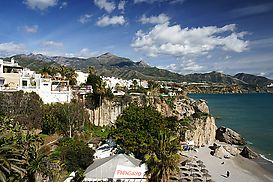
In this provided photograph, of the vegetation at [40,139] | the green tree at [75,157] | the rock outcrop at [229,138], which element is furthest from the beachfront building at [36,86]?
the rock outcrop at [229,138]

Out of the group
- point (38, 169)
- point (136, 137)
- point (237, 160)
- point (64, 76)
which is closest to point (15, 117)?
point (136, 137)

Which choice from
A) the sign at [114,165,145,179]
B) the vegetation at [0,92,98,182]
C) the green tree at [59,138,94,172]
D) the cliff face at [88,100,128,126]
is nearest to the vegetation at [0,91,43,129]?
the vegetation at [0,92,98,182]

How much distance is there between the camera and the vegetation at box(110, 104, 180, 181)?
22000mm

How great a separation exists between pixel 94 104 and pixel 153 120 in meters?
17.8

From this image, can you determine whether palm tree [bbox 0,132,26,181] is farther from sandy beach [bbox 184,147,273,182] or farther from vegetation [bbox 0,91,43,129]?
sandy beach [bbox 184,147,273,182]

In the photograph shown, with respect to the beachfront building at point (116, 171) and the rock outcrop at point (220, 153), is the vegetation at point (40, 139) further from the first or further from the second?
the rock outcrop at point (220, 153)

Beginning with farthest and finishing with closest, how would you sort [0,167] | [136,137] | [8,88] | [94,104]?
[94,104] → [8,88] → [136,137] → [0,167]

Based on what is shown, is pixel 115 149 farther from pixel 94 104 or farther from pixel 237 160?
pixel 237 160

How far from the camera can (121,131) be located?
31.2 metres

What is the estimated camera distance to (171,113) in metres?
60.2

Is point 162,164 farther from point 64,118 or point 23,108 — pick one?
point 23,108

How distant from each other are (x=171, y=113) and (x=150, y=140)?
3178cm

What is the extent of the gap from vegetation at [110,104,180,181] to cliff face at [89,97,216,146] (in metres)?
13.9

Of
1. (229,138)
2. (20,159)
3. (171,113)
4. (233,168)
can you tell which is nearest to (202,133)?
(229,138)
